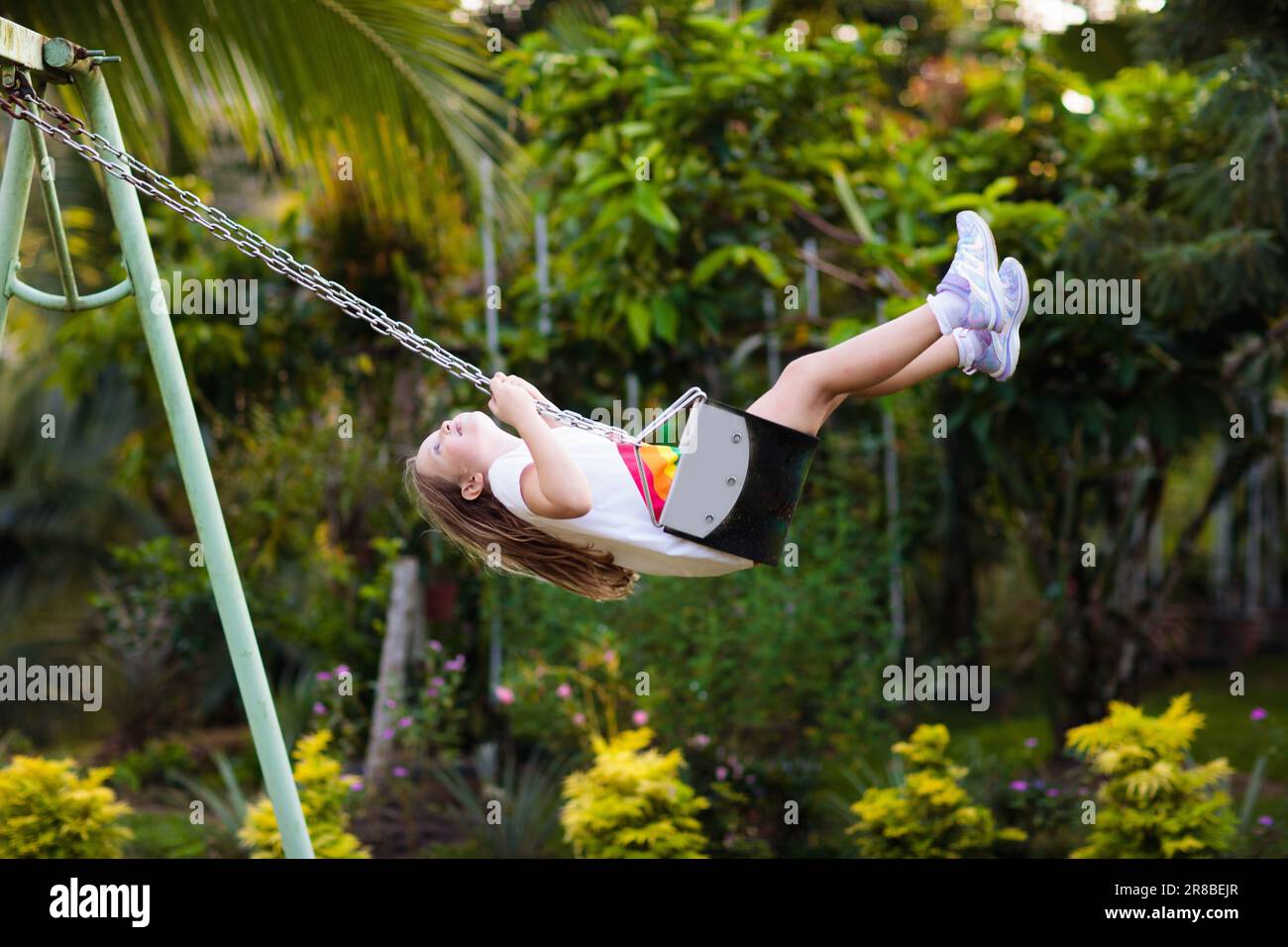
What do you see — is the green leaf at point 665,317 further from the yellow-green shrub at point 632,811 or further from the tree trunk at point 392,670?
the tree trunk at point 392,670

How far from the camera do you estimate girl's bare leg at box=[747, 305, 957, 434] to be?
8.84 ft

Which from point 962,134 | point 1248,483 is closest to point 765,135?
point 962,134

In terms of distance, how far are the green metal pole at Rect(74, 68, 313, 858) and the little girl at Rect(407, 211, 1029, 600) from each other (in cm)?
74

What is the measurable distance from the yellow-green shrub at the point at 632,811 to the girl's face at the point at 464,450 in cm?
201

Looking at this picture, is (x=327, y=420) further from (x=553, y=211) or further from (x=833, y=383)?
(x=833, y=383)

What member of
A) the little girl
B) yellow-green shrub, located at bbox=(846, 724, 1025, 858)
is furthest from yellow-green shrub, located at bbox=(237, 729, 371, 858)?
the little girl

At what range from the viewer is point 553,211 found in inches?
251

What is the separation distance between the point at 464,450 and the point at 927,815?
2.72 metres

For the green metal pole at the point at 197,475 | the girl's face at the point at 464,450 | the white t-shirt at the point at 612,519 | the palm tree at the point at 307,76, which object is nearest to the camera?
the white t-shirt at the point at 612,519

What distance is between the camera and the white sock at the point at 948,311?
2701 millimetres

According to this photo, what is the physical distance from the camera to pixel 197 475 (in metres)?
3.49
